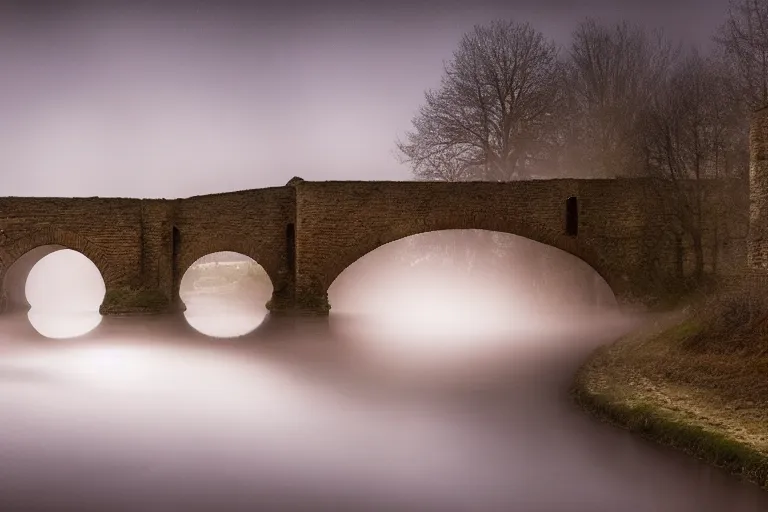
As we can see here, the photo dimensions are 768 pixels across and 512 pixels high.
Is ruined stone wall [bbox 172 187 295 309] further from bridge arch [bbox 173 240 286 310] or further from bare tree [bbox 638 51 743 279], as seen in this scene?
bare tree [bbox 638 51 743 279]

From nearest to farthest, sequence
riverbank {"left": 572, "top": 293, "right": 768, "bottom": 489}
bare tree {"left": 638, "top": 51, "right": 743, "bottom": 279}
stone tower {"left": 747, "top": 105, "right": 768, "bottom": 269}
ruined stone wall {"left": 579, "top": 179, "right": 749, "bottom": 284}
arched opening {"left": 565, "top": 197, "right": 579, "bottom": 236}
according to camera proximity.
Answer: riverbank {"left": 572, "top": 293, "right": 768, "bottom": 489} → stone tower {"left": 747, "top": 105, "right": 768, "bottom": 269} → bare tree {"left": 638, "top": 51, "right": 743, "bottom": 279} → ruined stone wall {"left": 579, "top": 179, "right": 749, "bottom": 284} → arched opening {"left": 565, "top": 197, "right": 579, "bottom": 236}

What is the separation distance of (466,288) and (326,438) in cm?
1793

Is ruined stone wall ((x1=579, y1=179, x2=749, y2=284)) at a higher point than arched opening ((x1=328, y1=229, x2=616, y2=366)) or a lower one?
higher

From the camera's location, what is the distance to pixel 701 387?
8953 millimetres

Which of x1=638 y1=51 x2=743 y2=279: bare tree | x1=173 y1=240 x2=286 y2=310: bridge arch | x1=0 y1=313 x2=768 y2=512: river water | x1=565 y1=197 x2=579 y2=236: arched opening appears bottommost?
x1=0 y1=313 x2=768 y2=512: river water

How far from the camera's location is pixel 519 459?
789 centimetres

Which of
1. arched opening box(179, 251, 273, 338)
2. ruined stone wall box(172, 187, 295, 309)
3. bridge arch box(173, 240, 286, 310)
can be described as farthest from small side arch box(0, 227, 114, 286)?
arched opening box(179, 251, 273, 338)

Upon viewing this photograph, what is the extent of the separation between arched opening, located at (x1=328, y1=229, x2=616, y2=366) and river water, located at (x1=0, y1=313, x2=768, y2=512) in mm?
5072

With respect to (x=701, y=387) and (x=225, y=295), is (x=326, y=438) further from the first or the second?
(x=225, y=295)

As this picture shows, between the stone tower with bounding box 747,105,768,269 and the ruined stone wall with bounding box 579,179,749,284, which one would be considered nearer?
the stone tower with bounding box 747,105,768,269

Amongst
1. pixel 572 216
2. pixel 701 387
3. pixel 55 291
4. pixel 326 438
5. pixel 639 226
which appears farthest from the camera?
pixel 55 291

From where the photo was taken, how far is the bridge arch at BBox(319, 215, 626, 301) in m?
18.9

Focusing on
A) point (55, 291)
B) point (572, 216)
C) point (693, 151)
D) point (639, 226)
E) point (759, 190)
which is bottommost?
point (55, 291)

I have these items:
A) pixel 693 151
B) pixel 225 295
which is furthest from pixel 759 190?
pixel 225 295
